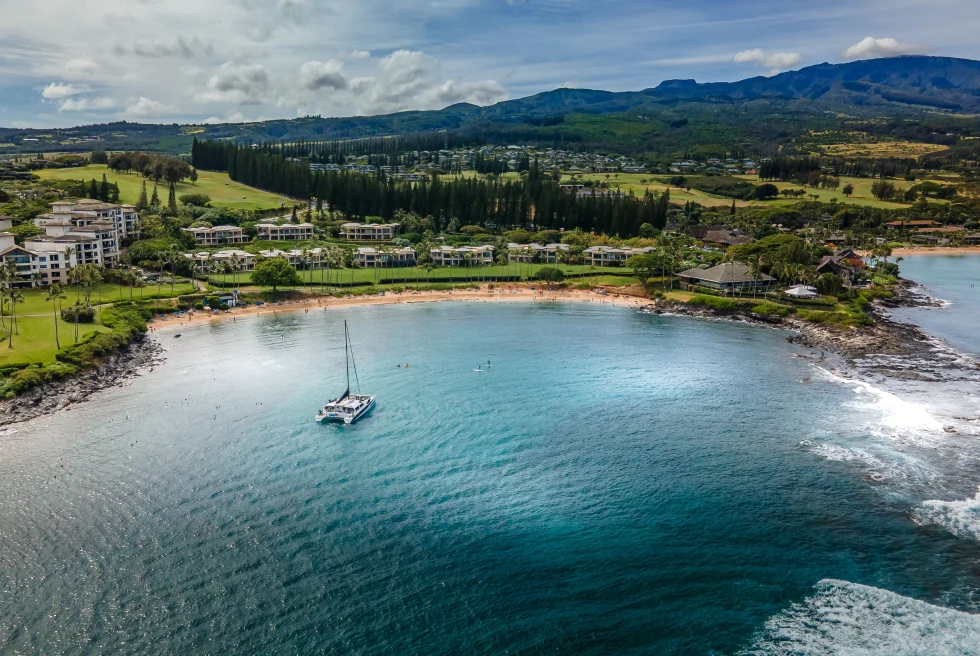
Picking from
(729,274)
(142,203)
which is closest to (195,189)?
(142,203)

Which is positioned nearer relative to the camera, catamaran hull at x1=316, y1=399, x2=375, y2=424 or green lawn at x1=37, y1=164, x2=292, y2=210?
catamaran hull at x1=316, y1=399, x2=375, y2=424

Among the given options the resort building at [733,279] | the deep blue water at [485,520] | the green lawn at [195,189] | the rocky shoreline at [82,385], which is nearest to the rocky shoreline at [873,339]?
the resort building at [733,279]

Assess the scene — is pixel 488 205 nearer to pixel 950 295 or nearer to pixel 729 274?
pixel 729 274

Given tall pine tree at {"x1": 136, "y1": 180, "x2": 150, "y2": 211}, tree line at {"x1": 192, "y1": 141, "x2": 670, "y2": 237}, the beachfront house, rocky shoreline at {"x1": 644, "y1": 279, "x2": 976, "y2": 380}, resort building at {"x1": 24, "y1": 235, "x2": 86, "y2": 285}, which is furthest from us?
tree line at {"x1": 192, "y1": 141, "x2": 670, "y2": 237}

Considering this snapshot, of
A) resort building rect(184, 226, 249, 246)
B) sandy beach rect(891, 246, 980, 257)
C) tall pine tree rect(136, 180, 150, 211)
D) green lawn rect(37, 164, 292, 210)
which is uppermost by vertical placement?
green lawn rect(37, 164, 292, 210)

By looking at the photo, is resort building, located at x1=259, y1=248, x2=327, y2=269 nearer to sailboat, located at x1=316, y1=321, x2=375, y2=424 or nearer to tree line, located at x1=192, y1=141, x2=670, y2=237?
tree line, located at x1=192, y1=141, x2=670, y2=237

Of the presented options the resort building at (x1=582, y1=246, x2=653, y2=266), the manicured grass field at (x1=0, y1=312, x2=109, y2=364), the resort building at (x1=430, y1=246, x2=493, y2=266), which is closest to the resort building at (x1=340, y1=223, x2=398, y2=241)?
the resort building at (x1=430, y1=246, x2=493, y2=266)
